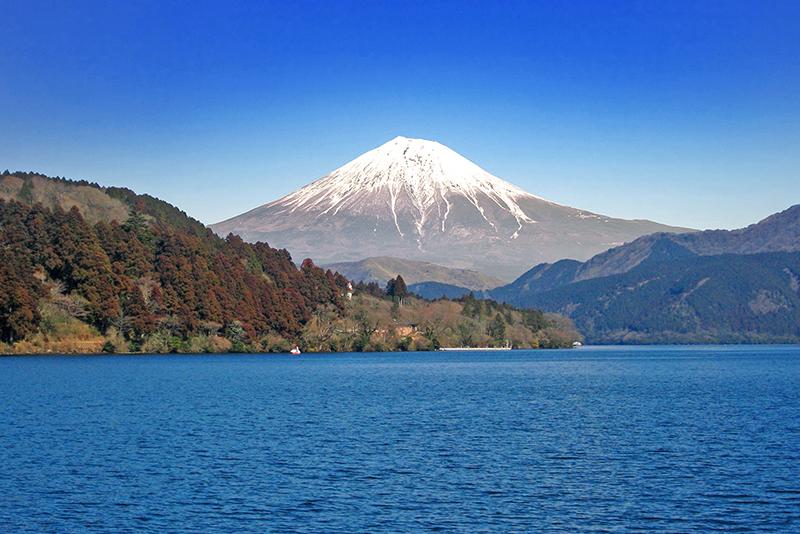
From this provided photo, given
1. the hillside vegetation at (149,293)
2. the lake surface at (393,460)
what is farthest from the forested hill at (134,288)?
the lake surface at (393,460)

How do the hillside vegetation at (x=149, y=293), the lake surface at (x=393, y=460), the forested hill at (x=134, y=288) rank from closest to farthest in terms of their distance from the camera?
Result: the lake surface at (x=393, y=460), the forested hill at (x=134, y=288), the hillside vegetation at (x=149, y=293)

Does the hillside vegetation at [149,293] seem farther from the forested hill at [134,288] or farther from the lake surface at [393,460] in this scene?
the lake surface at [393,460]

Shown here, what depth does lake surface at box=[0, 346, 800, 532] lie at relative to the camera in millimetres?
31453

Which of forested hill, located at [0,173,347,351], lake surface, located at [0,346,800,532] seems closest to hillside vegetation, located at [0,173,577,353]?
forested hill, located at [0,173,347,351]

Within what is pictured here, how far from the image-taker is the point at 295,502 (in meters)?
33.5

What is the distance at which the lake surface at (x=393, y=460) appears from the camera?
31453mm

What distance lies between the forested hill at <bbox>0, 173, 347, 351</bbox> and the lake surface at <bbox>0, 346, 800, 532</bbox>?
49.2 meters

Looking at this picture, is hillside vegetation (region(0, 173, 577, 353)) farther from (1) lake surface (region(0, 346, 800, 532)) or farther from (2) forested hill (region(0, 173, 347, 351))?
(1) lake surface (region(0, 346, 800, 532))

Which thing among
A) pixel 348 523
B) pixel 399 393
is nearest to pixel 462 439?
pixel 348 523

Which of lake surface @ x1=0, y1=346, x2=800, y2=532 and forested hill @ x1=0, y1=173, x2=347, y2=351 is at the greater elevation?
forested hill @ x1=0, y1=173, x2=347, y2=351

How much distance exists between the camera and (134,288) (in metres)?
137

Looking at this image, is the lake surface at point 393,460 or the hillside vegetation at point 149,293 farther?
the hillside vegetation at point 149,293

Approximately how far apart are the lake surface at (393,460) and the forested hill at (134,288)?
4921 centimetres

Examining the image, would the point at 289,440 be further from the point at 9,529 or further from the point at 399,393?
the point at 399,393
